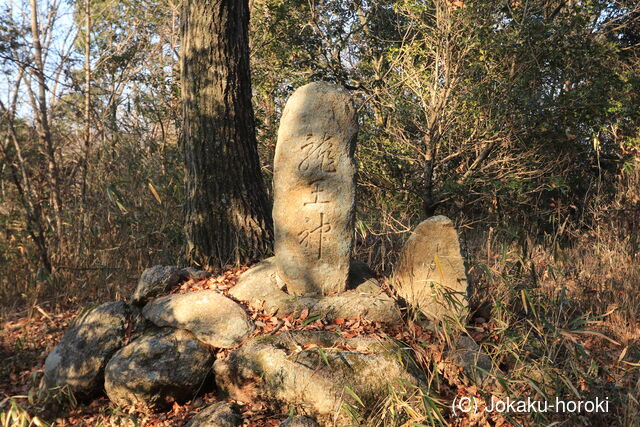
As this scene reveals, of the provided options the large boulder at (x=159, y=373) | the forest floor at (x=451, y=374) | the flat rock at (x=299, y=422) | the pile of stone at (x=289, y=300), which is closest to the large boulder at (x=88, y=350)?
the pile of stone at (x=289, y=300)

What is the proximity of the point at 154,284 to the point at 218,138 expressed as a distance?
142 centimetres

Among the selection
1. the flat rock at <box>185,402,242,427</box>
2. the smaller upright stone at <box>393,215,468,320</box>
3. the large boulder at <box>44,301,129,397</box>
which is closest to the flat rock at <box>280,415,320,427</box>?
the flat rock at <box>185,402,242,427</box>

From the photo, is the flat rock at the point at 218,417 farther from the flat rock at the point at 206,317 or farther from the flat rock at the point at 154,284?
the flat rock at the point at 154,284

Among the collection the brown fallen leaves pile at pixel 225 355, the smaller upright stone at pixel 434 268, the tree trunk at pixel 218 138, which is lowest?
the brown fallen leaves pile at pixel 225 355

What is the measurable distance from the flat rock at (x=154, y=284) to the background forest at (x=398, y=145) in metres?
0.98

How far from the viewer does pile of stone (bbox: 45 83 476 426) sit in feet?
12.3

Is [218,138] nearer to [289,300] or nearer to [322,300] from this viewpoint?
[289,300]

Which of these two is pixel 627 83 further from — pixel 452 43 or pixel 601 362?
pixel 601 362

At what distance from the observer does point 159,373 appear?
12.3 feet

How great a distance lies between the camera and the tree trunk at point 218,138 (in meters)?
4.80

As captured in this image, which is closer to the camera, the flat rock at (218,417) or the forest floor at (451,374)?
the forest floor at (451,374)

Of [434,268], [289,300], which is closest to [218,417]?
[289,300]

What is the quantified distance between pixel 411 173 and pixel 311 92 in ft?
12.4

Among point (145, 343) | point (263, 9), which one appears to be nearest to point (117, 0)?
point (263, 9)
